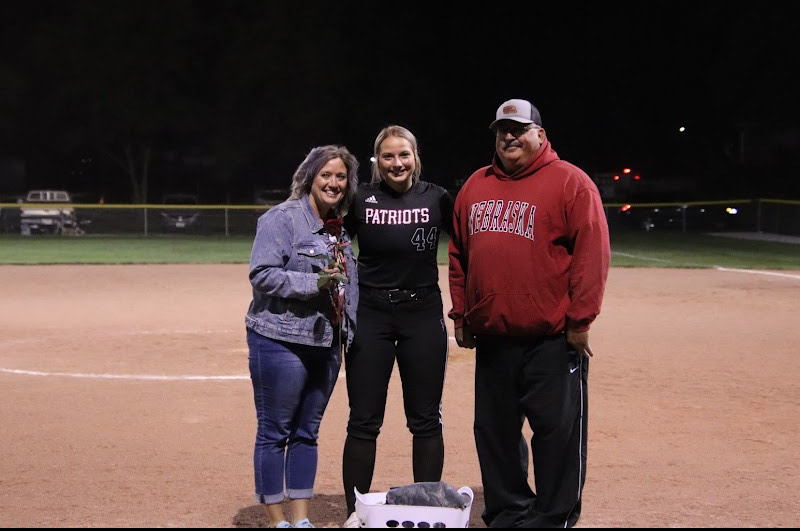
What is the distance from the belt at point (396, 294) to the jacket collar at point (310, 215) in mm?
442

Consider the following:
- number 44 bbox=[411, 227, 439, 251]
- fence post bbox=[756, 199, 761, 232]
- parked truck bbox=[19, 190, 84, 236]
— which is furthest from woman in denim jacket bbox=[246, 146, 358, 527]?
parked truck bbox=[19, 190, 84, 236]

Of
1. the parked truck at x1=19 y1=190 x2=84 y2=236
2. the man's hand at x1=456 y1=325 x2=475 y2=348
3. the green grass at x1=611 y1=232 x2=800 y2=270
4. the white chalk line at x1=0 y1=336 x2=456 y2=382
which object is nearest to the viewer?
the man's hand at x1=456 y1=325 x2=475 y2=348

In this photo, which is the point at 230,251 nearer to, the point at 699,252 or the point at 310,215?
the point at 699,252

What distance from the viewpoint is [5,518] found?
201 inches

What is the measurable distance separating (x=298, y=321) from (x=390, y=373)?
625mm

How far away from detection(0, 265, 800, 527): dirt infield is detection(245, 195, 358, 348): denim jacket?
1.11 m

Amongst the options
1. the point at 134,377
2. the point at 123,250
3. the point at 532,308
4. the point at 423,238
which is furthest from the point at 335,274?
the point at 123,250

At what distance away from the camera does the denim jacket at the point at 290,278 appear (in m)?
4.68

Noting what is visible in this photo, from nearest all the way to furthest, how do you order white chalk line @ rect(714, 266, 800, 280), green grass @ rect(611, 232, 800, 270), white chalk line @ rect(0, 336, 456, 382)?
white chalk line @ rect(0, 336, 456, 382) → white chalk line @ rect(714, 266, 800, 280) → green grass @ rect(611, 232, 800, 270)

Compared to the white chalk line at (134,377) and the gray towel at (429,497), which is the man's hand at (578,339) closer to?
the gray towel at (429,497)

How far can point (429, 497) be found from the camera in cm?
466

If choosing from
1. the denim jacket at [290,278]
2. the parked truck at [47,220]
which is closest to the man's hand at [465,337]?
the denim jacket at [290,278]

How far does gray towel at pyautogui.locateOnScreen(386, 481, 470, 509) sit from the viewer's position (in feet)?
15.3

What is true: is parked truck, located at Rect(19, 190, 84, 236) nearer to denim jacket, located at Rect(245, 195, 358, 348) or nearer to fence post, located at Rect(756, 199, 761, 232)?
fence post, located at Rect(756, 199, 761, 232)
